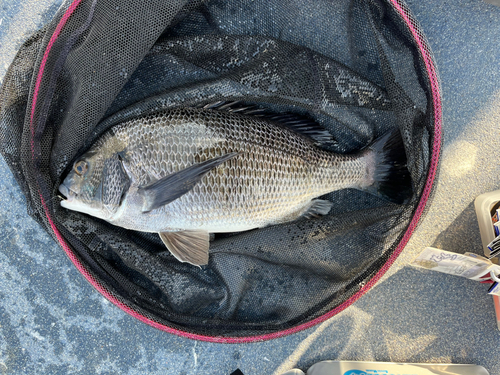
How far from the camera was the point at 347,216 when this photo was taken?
136 cm

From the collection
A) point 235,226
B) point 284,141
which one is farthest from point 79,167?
point 284,141

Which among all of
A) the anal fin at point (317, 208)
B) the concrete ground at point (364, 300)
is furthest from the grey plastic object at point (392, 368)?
the anal fin at point (317, 208)

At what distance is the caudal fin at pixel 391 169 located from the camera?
1334 mm

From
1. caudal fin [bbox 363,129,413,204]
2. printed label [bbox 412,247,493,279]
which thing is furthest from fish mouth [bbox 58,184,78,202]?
printed label [bbox 412,247,493,279]

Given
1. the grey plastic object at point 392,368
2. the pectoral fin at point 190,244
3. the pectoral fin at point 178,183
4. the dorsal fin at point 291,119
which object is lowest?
the grey plastic object at point 392,368

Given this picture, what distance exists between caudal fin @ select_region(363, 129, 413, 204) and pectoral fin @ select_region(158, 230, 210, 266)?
0.70 metres

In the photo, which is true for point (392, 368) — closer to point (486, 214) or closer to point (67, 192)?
point (486, 214)

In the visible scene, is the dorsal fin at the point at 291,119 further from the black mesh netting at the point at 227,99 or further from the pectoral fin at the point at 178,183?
the pectoral fin at the point at 178,183

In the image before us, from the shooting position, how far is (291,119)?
1324 mm

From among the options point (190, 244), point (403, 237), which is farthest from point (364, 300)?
point (190, 244)

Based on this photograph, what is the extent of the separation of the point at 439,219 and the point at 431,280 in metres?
0.29

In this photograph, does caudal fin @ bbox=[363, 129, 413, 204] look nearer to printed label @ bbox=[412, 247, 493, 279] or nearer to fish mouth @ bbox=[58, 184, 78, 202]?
printed label @ bbox=[412, 247, 493, 279]

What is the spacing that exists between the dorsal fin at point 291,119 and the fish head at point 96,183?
0.42 m

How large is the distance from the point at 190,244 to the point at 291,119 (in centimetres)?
62
